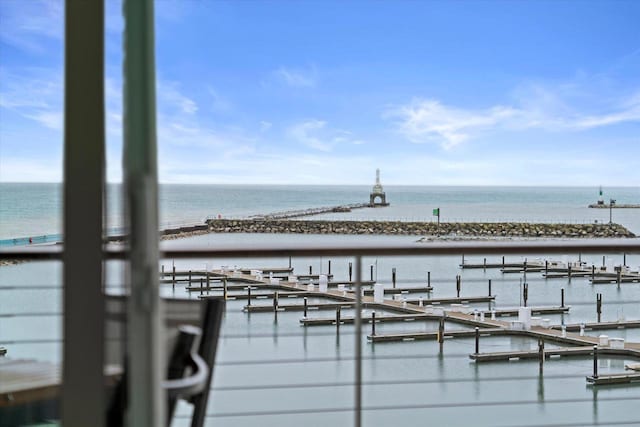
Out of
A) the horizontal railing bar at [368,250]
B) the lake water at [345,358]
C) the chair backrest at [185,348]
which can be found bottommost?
the lake water at [345,358]

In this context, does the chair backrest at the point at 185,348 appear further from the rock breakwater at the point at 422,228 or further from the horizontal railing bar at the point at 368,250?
the rock breakwater at the point at 422,228

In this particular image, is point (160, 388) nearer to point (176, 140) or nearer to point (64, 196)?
point (64, 196)

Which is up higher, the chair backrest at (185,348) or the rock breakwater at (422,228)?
the chair backrest at (185,348)

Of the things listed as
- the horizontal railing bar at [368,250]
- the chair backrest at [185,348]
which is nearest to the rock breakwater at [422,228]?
the horizontal railing bar at [368,250]

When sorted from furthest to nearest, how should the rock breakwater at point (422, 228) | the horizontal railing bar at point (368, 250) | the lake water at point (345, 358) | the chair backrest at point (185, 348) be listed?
the rock breakwater at point (422, 228), the horizontal railing bar at point (368, 250), the lake water at point (345, 358), the chair backrest at point (185, 348)

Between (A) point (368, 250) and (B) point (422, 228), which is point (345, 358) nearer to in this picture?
(A) point (368, 250)

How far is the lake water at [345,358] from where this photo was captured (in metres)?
1.19

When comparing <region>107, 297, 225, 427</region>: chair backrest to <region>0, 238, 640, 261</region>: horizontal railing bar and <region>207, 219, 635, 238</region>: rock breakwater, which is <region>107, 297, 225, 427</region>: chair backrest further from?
<region>207, 219, 635, 238</region>: rock breakwater

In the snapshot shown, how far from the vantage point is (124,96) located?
717 millimetres

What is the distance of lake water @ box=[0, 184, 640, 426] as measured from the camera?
1192mm

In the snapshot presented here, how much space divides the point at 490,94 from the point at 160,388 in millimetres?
36059

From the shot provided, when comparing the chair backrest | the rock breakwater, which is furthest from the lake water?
the rock breakwater

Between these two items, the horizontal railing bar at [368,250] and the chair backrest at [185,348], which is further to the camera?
the horizontal railing bar at [368,250]

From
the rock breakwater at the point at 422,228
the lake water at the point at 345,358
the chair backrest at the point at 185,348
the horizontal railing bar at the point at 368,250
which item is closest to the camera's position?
the chair backrest at the point at 185,348
